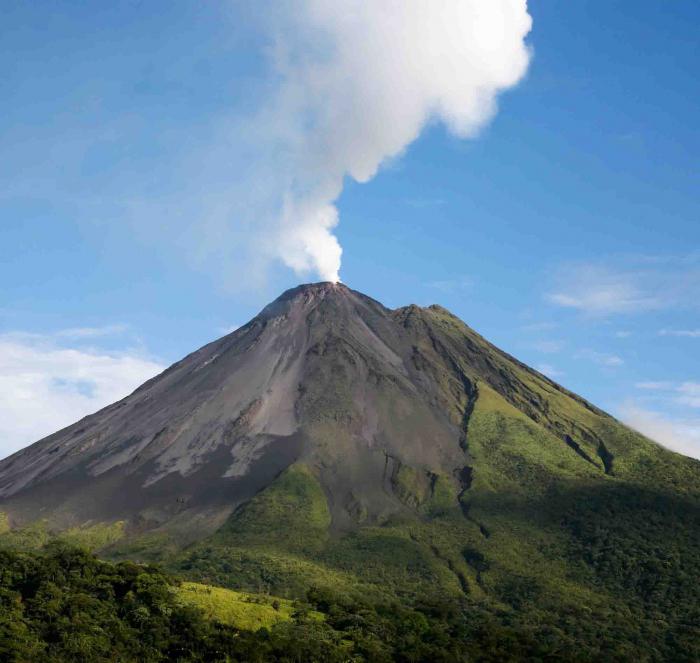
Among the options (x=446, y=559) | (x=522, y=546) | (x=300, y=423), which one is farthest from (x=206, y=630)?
(x=300, y=423)

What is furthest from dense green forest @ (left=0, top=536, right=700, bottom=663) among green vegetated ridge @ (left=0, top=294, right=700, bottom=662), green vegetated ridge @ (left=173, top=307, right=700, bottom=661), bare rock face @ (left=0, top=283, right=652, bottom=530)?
bare rock face @ (left=0, top=283, right=652, bottom=530)

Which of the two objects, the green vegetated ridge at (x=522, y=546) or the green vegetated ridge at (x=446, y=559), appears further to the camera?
the green vegetated ridge at (x=522, y=546)

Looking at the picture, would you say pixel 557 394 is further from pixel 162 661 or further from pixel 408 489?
pixel 162 661

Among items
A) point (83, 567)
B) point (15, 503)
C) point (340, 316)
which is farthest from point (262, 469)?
point (83, 567)

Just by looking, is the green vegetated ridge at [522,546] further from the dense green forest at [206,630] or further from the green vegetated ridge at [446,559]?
the dense green forest at [206,630]

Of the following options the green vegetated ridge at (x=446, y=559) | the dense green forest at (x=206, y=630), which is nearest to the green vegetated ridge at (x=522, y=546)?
the green vegetated ridge at (x=446, y=559)

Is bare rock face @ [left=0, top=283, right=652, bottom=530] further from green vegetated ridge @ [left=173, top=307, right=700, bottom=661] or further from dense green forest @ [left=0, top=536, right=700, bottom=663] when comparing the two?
dense green forest @ [left=0, top=536, right=700, bottom=663]
